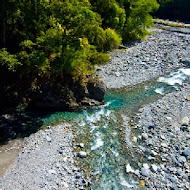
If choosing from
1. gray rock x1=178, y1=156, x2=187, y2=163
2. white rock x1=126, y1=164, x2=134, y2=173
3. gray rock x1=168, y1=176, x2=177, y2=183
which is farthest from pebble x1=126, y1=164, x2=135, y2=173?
gray rock x1=178, y1=156, x2=187, y2=163

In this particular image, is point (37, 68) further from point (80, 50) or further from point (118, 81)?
point (118, 81)

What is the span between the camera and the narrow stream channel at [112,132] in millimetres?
10922

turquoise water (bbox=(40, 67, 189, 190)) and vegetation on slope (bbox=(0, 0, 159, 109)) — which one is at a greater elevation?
vegetation on slope (bbox=(0, 0, 159, 109))

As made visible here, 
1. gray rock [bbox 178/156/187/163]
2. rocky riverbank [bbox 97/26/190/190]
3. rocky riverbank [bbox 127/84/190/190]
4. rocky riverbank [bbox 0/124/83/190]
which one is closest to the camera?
rocky riverbank [bbox 0/124/83/190]

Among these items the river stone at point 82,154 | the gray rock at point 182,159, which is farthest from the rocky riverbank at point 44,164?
the gray rock at point 182,159

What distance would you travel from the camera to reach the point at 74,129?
1341 cm

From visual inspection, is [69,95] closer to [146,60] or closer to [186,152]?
[186,152]

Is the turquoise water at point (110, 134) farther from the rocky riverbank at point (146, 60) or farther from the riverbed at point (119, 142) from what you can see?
the rocky riverbank at point (146, 60)

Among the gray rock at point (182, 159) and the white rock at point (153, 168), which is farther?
the gray rock at point (182, 159)

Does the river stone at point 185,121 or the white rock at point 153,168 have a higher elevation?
the river stone at point 185,121

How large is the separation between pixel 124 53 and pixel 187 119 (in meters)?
8.77

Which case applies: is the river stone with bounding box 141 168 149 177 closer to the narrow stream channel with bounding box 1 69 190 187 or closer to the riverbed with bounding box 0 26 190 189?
the riverbed with bounding box 0 26 190 189

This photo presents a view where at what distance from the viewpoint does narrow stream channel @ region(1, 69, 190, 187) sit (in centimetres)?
1092

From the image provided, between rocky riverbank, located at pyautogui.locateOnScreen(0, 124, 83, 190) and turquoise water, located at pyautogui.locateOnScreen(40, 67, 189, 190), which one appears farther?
turquoise water, located at pyautogui.locateOnScreen(40, 67, 189, 190)
